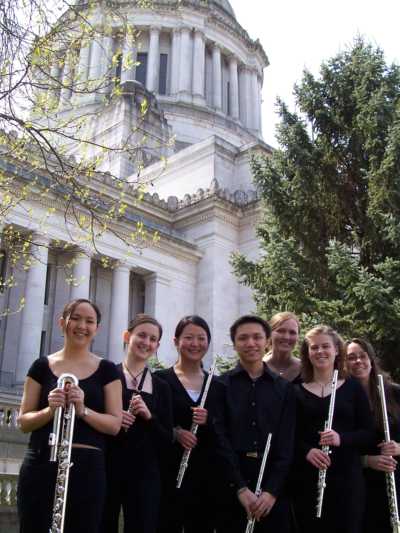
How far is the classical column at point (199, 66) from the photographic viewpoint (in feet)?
147

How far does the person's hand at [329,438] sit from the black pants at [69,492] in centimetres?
170

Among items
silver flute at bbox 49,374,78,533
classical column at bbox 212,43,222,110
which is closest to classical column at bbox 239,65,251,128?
classical column at bbox 212,43,222,110

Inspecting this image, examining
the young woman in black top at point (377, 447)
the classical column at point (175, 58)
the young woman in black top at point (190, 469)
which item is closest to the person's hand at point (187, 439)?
the young woman in black top at point (190, 469)

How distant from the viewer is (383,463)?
4.97 m

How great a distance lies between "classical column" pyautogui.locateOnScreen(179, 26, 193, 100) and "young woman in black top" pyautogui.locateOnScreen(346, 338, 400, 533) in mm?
40895

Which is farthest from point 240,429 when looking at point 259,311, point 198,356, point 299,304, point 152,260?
point 152,260

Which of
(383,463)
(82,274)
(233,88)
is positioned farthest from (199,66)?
(383,463)

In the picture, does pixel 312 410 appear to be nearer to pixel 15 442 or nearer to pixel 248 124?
pixel 15 442

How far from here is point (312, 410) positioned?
4.94 metres

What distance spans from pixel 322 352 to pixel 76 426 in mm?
2163

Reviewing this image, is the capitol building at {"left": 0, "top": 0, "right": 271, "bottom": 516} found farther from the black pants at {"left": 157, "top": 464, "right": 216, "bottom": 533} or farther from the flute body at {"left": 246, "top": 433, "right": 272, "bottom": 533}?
the flute body at {"left": 246, "top": 433, "right": 272, "bottom": 533}

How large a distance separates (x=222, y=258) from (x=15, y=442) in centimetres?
1474

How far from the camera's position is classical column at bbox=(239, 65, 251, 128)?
4840 centimetres

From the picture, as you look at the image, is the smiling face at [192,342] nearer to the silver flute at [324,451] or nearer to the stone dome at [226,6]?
the silver flute at [324,451]
